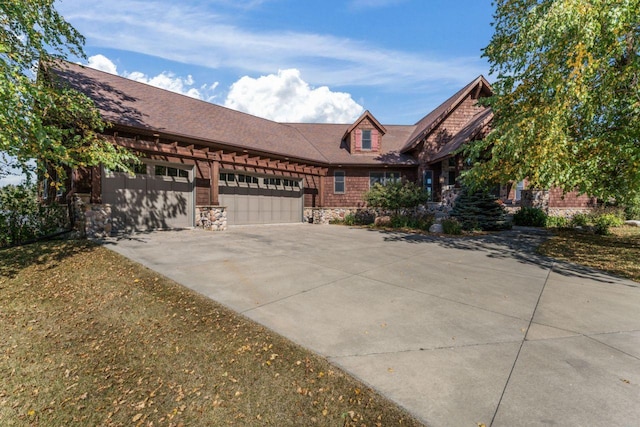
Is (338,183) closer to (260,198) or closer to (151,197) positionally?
(260,198)

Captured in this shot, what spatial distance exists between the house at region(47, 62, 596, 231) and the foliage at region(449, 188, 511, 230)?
1739 millimetres

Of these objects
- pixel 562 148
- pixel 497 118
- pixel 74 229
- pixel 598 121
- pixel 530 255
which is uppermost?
pixel 497 118

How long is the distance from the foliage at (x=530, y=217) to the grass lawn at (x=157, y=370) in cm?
1911

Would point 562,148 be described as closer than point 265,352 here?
No

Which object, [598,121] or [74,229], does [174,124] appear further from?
[598,121]

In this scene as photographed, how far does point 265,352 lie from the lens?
3.52 metres

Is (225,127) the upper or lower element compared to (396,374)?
upper

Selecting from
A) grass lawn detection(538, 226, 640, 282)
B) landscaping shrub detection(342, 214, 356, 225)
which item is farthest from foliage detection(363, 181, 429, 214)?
grass lawn detection(538, 226, 640, 282)

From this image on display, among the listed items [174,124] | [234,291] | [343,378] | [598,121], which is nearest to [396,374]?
[343,378]

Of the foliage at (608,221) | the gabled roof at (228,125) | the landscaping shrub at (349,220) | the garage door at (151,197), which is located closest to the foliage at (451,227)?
the gabled roof at (228,125)

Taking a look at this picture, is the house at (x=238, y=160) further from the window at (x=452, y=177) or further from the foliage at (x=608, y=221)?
the foliage at (x=608, y=221)

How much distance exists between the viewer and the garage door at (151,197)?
39.2ft

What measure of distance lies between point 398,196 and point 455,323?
13836 mm

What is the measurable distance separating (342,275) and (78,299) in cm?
504
